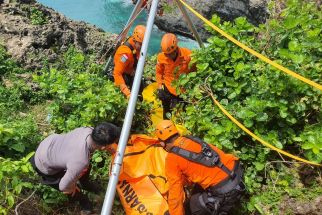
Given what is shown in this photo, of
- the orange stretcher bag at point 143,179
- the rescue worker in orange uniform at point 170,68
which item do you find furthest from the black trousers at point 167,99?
the orange stretcher bag at point 143,179

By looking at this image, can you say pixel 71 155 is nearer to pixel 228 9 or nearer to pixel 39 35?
pixel 39 35

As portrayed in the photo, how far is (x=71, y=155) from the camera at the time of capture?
3.72 m

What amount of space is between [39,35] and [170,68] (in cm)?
289

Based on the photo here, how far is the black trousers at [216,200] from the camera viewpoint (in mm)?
3816

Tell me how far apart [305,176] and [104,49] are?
501 centimetres

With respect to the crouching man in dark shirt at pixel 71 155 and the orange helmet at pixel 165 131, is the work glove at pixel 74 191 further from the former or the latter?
the orange helmet at pixel 165 131

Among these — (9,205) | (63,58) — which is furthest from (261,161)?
(63,58)

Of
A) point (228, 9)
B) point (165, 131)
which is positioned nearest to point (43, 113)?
point (165, 131)

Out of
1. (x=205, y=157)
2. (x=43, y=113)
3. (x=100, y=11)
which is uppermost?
A: (x=205, y=157)

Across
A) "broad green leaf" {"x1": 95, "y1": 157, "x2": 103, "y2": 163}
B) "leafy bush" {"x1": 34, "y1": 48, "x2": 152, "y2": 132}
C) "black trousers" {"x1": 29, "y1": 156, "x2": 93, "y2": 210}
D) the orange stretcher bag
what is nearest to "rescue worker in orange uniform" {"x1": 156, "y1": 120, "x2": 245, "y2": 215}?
the orange stretcher bag

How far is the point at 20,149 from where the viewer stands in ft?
14.5

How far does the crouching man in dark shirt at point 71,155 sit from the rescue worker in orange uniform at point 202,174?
2.01 feet

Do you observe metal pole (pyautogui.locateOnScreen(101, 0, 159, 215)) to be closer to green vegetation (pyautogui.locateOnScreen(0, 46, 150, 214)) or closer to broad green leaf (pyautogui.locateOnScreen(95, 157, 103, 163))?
green vegetation (pyautogui.locateOnScreen(0, 46, 150, 214))

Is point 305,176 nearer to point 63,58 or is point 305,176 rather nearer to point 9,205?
point 9,205
